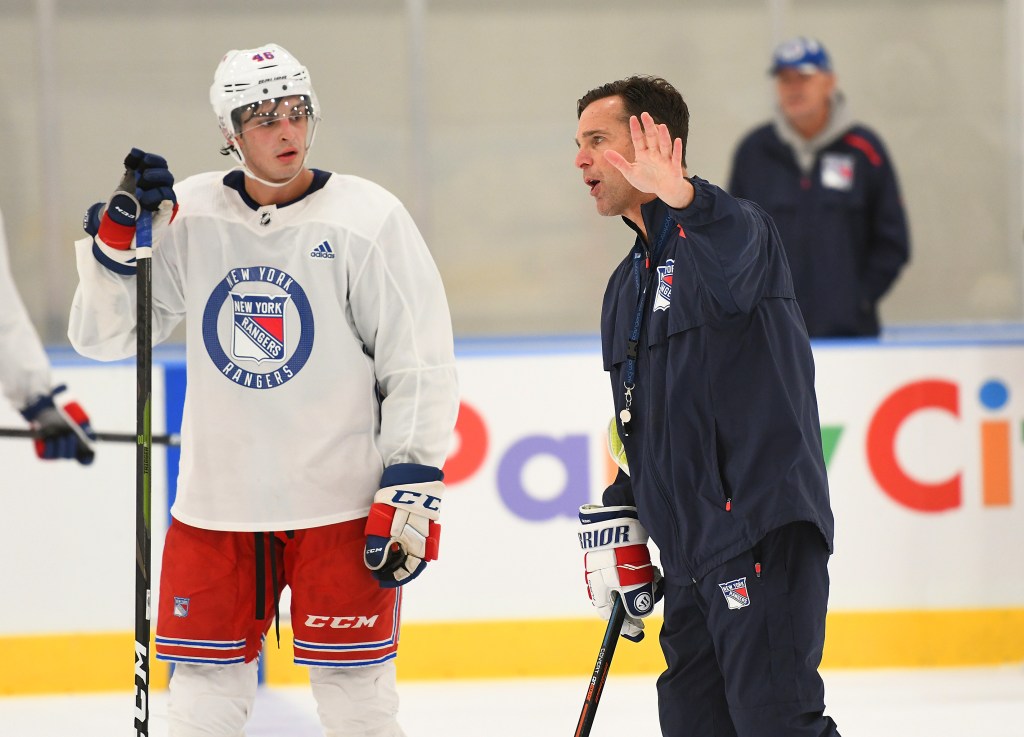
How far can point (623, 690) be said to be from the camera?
418 centimetres

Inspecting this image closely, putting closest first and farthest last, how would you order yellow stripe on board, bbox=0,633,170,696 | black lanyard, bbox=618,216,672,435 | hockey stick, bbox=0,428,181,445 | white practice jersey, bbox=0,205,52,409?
black lanyard, bbox=618,216,672,435 → white practice jersey, bbox=0,205,52,409 → hockey stick, bbox=0,428,181,445 → yellow stripe on board, bbox=0,633,170,696

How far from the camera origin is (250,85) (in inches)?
99.3

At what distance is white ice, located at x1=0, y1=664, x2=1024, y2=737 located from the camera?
381 cm

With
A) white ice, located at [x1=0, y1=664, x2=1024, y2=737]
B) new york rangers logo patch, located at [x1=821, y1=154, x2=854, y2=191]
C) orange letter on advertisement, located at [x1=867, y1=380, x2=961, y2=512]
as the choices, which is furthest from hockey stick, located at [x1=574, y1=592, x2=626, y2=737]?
new york rangers logo patch, located at [x1=821, y1=154, x2=854, y2=191]

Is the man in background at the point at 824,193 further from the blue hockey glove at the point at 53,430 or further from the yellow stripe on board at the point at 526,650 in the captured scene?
the blue hockey glove at the point at 53,430

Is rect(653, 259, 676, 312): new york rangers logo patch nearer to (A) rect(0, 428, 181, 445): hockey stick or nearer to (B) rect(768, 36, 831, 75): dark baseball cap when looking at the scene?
(A) rect(0, 428, 181, 445): hockey stick

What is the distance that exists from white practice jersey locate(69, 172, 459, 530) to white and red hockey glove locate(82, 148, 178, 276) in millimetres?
42

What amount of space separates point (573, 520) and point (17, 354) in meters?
1.97

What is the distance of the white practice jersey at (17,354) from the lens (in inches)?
104

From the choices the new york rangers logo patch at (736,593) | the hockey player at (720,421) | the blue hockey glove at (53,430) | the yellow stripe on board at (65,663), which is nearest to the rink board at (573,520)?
the yellow stripe on board at (65,663)

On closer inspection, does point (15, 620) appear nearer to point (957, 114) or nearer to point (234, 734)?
point (234, 734)

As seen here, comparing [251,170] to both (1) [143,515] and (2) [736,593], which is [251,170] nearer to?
(1) [143,515]

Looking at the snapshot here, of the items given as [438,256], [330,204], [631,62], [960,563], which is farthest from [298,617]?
[631,62]

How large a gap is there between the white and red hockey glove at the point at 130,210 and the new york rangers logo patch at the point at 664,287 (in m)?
0.85
